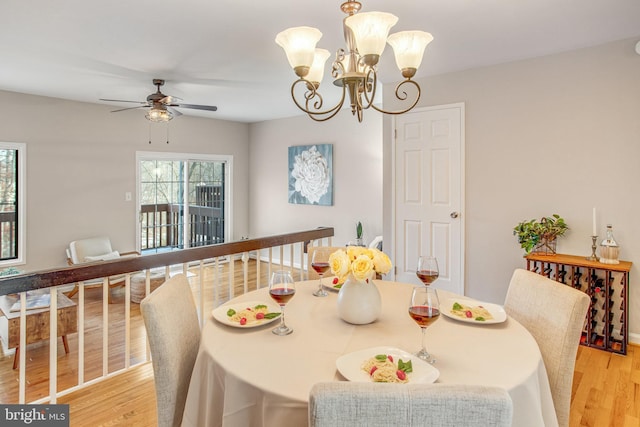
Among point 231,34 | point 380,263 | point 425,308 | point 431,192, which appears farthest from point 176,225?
point 425,308

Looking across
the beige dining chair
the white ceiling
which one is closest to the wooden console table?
the white ceiling

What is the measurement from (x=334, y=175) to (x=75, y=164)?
355 cm

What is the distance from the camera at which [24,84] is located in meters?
4.16

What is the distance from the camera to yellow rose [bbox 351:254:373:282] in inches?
52.6

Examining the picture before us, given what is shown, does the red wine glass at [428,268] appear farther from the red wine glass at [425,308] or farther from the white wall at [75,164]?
the white wall at [75,164]

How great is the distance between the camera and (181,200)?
20.8ft

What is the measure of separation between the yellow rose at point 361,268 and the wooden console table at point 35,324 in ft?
9.61

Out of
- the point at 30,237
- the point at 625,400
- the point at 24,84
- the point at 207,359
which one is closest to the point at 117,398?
the point at 207,359

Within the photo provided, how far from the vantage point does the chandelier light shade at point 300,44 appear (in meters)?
1.68

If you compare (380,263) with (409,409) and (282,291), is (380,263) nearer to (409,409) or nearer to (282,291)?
(282,291)

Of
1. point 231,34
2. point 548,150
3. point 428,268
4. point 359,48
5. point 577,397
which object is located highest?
point 231,34

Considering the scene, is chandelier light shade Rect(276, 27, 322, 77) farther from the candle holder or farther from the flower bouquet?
the candle holder

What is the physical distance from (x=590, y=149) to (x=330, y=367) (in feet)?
10.1

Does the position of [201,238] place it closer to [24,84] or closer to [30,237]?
[30,237]
